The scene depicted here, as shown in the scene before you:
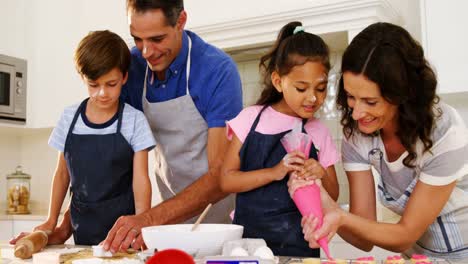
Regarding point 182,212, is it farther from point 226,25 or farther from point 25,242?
point 226,25

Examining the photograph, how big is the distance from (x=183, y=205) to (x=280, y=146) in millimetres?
295

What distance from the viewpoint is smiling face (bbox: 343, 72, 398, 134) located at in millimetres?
1147

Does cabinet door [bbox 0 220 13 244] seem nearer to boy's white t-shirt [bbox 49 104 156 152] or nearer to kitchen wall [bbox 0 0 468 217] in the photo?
kitchen wall [bbox 0 0 468 217]

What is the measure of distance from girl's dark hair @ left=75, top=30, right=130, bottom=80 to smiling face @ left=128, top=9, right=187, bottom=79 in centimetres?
6

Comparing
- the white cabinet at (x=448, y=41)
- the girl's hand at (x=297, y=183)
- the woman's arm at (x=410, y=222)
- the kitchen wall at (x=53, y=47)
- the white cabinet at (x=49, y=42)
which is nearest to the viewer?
the girl's hand at (x=297, y=183)

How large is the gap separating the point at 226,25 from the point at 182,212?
1.46 meters

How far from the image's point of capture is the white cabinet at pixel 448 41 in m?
2.32

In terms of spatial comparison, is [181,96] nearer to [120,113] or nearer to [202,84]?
[202,84]

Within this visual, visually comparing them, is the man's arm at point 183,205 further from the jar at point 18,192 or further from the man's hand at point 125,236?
the jar at point 18,192

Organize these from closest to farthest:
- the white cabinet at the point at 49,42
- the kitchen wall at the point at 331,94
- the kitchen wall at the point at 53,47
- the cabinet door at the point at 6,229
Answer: the kitchen wall at the point at 331,94, the kitchen wall at the point at 53,47, the cabinet door at the point at 6,229, the white cabinet at the point at 49,42

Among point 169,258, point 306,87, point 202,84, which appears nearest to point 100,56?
point 202,84

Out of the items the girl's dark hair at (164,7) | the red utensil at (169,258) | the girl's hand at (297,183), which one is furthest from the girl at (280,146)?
the red utensil at (169,258)

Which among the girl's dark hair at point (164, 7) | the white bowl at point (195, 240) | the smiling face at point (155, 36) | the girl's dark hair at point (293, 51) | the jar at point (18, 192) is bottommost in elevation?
the jar at point (18, 192)

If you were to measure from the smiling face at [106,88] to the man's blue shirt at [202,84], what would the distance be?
0.17 m
